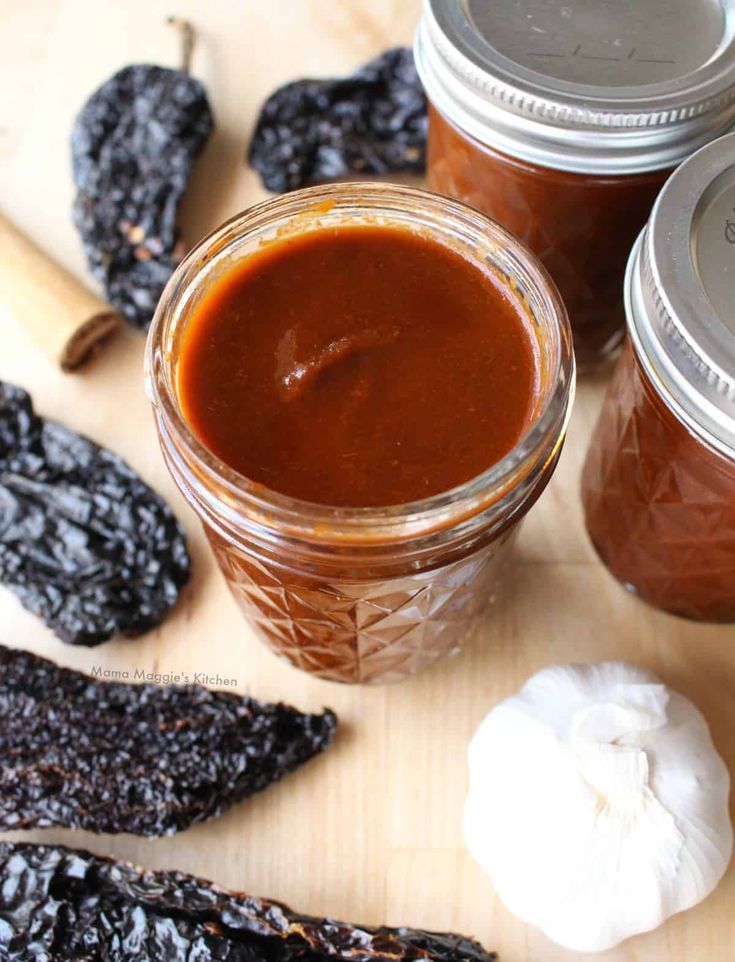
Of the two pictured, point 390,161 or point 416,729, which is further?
point 390,161

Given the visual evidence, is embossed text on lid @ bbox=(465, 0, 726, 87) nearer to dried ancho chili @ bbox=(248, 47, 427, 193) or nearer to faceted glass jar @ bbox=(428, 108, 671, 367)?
faceted glass jar @ bbox=(428, 108, 671, 367)

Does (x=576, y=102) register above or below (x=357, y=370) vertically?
above

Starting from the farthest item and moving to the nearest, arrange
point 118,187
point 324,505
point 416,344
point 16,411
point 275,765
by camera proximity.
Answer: point 118,187
point 16,411
point 275,765
point 416,344
point 324,505

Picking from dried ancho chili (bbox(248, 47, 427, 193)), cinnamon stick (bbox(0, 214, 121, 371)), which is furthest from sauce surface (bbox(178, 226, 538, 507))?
dried ancho chili (bbox(248, 47, 427, 193))

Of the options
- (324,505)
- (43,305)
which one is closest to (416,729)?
(324,505)

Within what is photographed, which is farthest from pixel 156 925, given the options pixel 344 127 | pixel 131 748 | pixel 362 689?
pixel 344 127

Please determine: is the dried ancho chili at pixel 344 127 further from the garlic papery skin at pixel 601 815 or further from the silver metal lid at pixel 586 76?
the garlic papery skin at pixel 601 815

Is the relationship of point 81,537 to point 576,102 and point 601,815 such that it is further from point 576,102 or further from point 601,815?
point 576,102

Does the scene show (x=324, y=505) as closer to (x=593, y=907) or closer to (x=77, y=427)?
(x=593, y=907)
